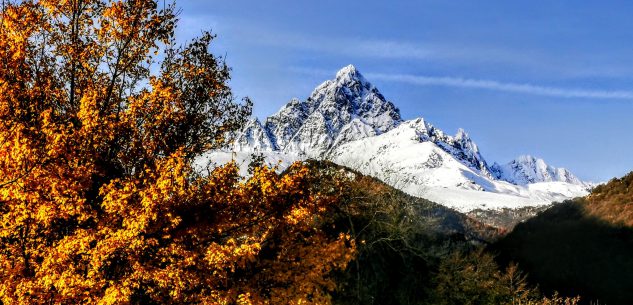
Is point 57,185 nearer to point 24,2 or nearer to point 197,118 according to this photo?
point 197,118

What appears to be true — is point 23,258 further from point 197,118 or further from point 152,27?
point 152,27

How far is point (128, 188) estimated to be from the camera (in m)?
15.7

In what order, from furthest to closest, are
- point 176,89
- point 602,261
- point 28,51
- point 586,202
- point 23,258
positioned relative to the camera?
point 586,202, point 602,261, point 176,89, point 28,51, point 23,258

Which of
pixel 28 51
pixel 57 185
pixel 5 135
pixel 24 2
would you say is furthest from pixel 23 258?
pixel 24 2

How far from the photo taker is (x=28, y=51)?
18.8 metres

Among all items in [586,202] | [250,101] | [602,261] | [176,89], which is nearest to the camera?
[176,89]

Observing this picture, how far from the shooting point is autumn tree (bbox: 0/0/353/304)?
15422 millimetres

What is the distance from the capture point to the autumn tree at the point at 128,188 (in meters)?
15.4

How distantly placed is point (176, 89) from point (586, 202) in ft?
167

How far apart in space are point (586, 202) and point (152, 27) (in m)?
52.1

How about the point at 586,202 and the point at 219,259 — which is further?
the point at 586,202

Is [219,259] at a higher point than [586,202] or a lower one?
lower

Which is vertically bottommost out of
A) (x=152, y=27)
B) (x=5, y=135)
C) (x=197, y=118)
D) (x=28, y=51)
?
(x=5, y=135)

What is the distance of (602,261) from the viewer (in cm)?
4447
